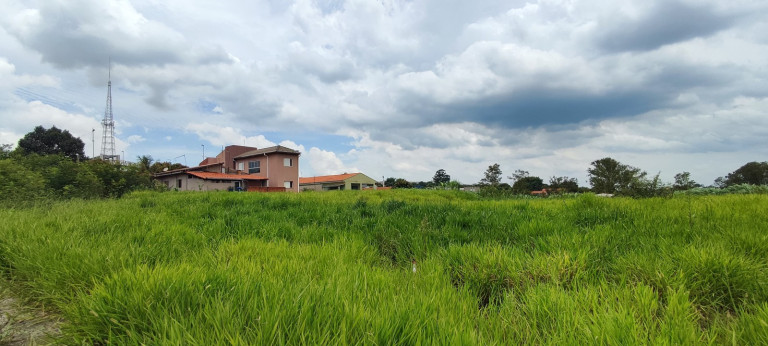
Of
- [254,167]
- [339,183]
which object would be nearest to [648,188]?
[254,167]

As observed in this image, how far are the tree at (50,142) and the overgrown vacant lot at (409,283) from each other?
61.6 meters

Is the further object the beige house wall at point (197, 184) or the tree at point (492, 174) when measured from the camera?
the beige house wall at point (197, 184)

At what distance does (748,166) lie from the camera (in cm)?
3559

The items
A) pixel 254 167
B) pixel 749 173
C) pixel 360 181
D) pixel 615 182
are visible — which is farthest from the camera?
pixel 360 181

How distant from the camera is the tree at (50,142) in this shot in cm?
4791

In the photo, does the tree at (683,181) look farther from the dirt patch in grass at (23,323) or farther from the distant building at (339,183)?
the distant building at (339,183)

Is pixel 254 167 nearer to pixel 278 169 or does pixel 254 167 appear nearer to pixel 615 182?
pixel 278 169

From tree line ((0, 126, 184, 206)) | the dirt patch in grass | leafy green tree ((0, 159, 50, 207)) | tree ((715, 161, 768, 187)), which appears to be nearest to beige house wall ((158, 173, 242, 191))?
tree line ((0, 126, 184, 206))

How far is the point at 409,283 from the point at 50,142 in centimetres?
6992

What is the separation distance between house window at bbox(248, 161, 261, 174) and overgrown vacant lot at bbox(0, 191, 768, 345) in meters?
40.1

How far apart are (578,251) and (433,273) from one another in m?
1.45

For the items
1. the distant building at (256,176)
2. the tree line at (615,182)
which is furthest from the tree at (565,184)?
the distant building at (256,176)

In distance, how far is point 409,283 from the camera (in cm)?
248

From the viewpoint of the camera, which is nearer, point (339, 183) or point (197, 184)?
point (197, 184)
